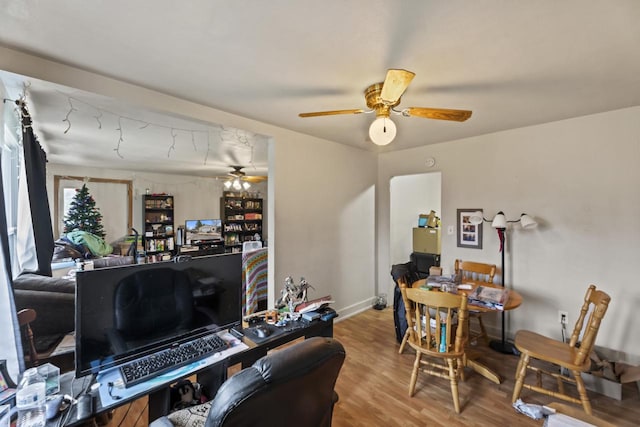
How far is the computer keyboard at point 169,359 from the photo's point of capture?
124 centimetres

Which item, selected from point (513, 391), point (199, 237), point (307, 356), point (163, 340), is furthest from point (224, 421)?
point (199, 237)

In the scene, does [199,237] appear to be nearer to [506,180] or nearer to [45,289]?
[45,289]

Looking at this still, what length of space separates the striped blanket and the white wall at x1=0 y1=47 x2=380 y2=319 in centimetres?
49

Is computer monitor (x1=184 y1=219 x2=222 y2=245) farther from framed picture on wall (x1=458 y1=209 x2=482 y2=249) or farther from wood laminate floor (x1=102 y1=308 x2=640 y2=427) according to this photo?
framed picture on wall (x1=458 y1=209 x2=482 y2=249)

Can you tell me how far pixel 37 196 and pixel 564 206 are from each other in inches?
200

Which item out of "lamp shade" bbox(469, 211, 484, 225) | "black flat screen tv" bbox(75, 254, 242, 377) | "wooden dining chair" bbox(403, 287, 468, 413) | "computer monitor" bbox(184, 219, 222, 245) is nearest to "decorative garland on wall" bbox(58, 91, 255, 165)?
"black flat screen tv" bbox(75, 254, 242, 377)

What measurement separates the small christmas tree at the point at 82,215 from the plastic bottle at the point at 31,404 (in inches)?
191

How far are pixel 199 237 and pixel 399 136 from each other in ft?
18.5

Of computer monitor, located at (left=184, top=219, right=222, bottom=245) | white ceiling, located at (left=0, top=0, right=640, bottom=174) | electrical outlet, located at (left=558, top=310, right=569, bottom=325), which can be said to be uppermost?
white ceiling, located at (left=0, top=0, right=640, bottom=174)

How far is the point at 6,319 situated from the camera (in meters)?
1.60

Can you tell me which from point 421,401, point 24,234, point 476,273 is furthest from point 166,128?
point 476,273

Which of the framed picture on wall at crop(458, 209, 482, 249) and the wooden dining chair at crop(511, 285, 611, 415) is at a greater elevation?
the framed picture on wall at crop(458, 209, 482, 249)

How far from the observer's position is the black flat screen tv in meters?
1.25

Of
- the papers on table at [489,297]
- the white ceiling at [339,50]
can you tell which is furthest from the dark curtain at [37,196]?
the papers on table at [489,297]
